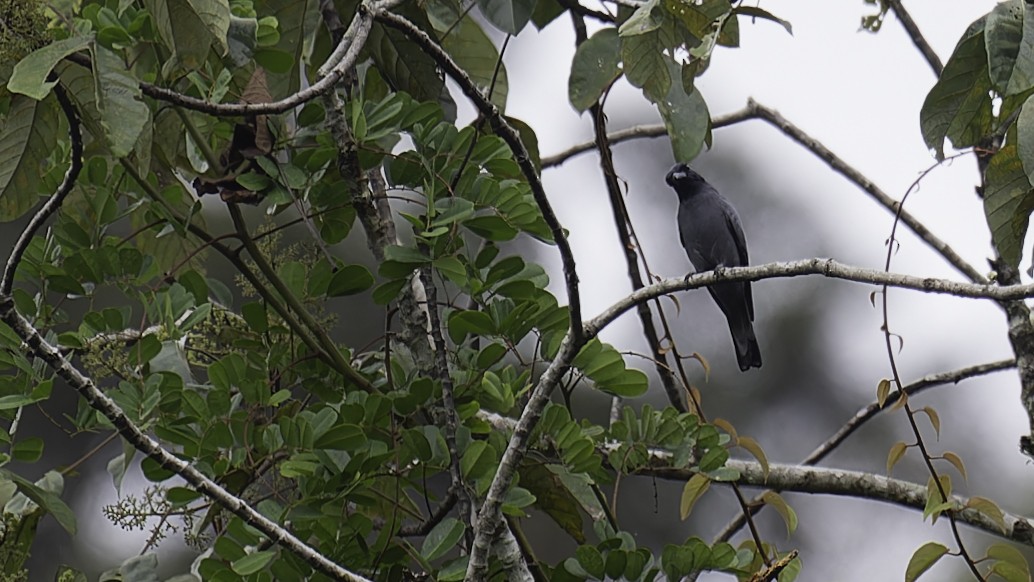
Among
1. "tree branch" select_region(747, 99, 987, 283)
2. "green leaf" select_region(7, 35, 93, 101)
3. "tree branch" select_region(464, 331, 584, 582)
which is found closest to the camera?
"green leaf" select_region(7, 35, 93, 101)

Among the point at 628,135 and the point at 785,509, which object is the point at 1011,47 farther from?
the point at 628,135

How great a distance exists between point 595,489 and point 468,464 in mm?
398

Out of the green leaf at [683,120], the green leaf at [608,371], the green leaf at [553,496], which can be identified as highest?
the green leaf at [683,120]

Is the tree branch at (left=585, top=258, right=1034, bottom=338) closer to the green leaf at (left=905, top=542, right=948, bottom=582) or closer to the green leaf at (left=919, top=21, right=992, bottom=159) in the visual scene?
the green leaf at (left=919, top=21, right=992, bottom=159)

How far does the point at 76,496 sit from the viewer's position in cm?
686

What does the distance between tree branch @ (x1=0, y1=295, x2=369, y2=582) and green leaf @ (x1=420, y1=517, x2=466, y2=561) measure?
16 cm

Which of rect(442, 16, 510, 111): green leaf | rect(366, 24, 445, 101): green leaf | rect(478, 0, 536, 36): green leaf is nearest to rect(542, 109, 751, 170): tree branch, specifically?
rect(442, 16, 510, 111): green leaf

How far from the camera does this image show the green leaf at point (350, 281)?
6.09 ft

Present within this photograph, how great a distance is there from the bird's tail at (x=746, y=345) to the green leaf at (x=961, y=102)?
2.43 metres

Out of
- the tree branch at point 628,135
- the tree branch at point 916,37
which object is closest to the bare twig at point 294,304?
the tree branch at point 628,135

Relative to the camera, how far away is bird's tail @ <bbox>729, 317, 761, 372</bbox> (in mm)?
4176

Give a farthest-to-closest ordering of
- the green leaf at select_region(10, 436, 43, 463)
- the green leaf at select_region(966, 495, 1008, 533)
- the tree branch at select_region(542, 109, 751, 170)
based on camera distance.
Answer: the tree branch at select_region(542, 109, 751, 170), the green leaf at select_region(966, 495, 1008, 533), the green leaf at select_region(10, 436, 43, 463)

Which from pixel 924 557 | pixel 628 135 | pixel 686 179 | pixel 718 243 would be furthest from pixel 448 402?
pixel 686 179

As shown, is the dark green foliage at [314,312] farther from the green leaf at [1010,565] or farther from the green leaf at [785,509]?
the green leaf at [1010,565]
